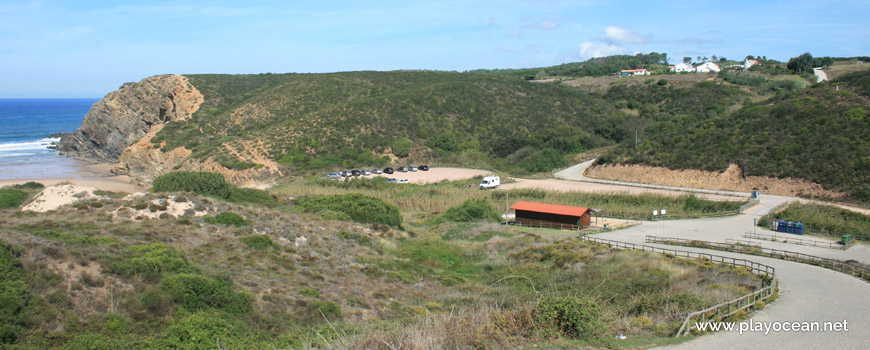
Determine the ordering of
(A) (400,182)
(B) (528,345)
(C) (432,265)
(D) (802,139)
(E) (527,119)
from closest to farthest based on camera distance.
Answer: (B) (528,345), (C) (432,265), (D) (802,139), (A) (400,182), (E) (527,119)

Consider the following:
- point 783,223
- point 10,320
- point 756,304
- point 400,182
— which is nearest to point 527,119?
point 400,182

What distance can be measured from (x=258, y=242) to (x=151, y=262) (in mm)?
5828

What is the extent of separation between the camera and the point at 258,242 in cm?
1980

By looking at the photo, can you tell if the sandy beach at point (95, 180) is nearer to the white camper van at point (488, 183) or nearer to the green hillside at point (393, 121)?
the green hillside at point (393, 121)

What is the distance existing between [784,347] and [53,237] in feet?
58.2

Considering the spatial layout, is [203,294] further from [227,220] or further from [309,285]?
[227,220]

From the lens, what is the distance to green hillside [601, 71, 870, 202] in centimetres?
4050

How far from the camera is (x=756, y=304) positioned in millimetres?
12977

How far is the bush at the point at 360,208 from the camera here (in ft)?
97.8

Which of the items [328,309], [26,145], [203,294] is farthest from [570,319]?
[26,145]

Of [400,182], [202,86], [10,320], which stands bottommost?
[400,182]

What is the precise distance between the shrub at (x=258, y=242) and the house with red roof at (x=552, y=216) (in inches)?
756

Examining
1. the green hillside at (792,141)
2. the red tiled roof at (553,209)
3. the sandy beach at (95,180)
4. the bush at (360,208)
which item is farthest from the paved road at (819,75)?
the sandy beach at (95,180)

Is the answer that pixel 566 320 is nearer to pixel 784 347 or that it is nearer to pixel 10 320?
pixel 784 347
